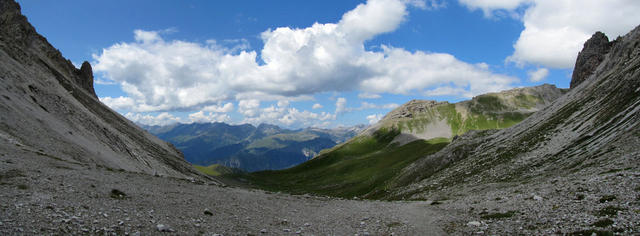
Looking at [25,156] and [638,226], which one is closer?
[638,226]

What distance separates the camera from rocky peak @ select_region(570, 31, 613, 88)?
117044mm

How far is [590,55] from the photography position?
399 ft

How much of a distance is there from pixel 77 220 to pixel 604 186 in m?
32.8

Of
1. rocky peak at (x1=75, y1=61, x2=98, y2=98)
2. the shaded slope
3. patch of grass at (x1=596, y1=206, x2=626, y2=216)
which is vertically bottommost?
patch of grass at (x1=596, y1=206, x2=626, y2=216)

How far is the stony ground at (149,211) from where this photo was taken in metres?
14.1

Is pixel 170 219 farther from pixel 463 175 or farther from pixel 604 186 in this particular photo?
pixel 463 175

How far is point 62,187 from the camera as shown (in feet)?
64.7

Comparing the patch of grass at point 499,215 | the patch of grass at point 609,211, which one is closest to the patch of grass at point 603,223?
the patch of grass at point 609,211

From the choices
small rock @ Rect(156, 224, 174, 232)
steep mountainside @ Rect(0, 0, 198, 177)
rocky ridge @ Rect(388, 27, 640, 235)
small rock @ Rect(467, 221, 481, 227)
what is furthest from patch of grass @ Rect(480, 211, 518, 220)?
steep mountainside @ Rect(0, 0, 198, 177)

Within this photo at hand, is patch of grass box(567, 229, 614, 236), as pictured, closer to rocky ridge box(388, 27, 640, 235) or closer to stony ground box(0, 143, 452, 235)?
rocky ridge box(388, 27, 640, 235)

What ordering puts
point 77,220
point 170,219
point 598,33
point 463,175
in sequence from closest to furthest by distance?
point 77,220
point 170,219
point 463,175
point 598,33

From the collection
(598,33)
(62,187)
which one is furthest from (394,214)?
A: (598,33)

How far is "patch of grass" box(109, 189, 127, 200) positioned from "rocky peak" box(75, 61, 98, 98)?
128 metres

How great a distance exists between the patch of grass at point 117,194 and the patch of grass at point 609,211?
97.2 ft
